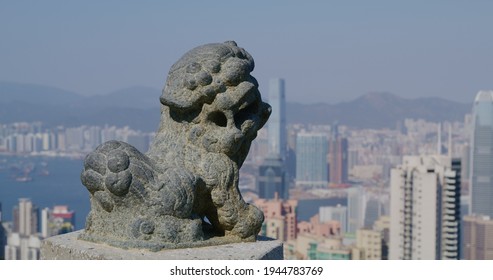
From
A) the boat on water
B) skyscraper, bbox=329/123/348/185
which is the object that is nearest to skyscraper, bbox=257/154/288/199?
skyscraper, bbox=329/123/348/185

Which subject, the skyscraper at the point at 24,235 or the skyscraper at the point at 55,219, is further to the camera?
the skyscraper at the point at 55,219

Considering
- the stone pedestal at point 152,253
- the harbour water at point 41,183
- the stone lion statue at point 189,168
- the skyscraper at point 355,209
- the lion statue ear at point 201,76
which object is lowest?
the skyscraper at point 355,209

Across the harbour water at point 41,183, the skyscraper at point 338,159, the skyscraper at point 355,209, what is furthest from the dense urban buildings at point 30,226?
the skyscraper at point 338,159

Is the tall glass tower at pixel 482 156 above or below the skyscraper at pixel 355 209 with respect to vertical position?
above

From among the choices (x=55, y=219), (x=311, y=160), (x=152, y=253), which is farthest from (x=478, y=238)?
(x=152, y=253)

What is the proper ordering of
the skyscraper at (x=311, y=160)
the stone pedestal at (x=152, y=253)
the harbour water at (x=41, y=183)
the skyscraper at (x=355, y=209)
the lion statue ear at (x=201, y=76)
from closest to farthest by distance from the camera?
1. the stone pedestal at (x=152, y=253)
2. the lion statue ear at (x=201, y=76)
3. the harbour water at (x=41, y=183)
4. the skyscraper at (x=355, y=209)
5. the skyscraper at (x=311, y=160)

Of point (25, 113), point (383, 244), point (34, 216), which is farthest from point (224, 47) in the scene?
point (25, 113)

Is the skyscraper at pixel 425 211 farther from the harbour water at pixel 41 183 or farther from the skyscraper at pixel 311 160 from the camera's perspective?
the skyscraper at pixel 311 160
